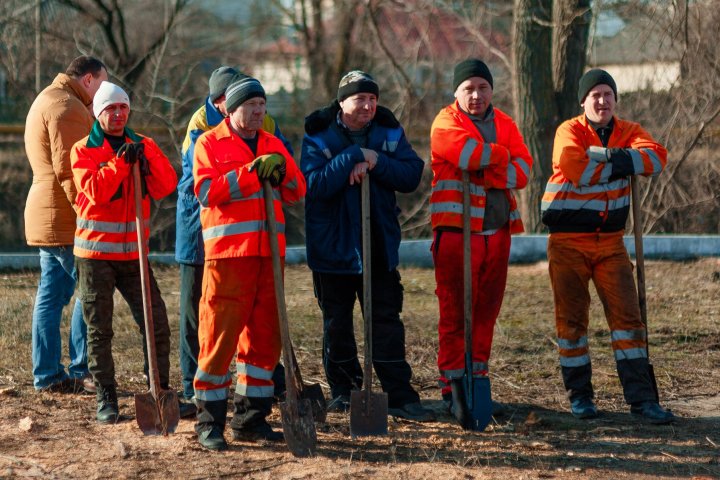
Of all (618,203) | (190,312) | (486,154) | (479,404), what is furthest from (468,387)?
(190,312)

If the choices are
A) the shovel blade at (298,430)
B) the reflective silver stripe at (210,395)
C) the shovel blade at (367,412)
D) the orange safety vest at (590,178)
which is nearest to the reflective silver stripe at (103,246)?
the reflective silver stripe at (210,395)

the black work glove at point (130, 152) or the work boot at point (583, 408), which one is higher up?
the black work glove at point (130, 152)

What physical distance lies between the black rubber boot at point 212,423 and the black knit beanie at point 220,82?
1.69 m

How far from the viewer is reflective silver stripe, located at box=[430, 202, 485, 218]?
5.67 metres

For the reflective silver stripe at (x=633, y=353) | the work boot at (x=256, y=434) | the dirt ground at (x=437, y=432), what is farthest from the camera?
the reflective silver stripe at (x=633, y=353)

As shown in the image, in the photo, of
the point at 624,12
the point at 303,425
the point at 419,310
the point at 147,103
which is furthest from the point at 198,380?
the point at 147,103

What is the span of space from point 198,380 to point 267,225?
86 cm

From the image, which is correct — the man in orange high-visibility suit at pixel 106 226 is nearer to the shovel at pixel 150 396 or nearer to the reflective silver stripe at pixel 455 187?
the shovel at pixel 150 396

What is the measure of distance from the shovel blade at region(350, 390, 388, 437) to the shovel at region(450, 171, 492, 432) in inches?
19.8

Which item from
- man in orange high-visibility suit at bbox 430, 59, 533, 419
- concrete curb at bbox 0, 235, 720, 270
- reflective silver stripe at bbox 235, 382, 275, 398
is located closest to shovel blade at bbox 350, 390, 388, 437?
reflective silver stripe at bbox 235, 382, 275, 398

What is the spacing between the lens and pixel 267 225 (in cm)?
506

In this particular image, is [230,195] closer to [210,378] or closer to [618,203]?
[210,378]

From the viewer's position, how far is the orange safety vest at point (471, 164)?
218 inches

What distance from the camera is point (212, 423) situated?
5137mm
